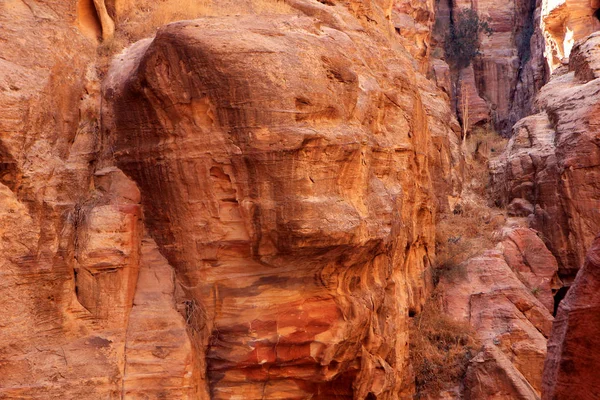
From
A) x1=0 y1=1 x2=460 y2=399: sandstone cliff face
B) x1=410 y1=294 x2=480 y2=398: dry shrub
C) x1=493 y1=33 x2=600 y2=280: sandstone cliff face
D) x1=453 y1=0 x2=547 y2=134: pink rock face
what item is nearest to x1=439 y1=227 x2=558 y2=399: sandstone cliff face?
x1=410 y1=294 x2=480 y2=398: dry shrub

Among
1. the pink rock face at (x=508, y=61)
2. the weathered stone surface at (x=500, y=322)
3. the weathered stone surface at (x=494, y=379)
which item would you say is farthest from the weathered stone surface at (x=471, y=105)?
the weathered stone surface at (x=494, y=379)

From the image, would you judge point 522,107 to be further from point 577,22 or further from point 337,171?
point 337,171

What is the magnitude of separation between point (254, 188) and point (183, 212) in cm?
96

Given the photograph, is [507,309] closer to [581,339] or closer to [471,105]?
[581,339]

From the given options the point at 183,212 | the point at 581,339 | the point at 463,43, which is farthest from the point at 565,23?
the point at 581,339

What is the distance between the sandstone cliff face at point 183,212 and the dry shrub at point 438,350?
424 centimetres

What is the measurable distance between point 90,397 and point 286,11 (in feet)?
21.9

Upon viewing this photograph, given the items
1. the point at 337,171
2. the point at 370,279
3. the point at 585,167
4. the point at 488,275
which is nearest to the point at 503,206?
the point at 585,167

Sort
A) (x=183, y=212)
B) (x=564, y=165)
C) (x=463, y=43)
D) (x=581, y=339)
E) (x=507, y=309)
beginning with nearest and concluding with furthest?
(x=581, y=339) → (x=183, y=212) → (x=507, y=309) → (x=564, y=165) → (x=463, y=43)

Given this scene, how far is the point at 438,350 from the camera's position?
1449 centimetres

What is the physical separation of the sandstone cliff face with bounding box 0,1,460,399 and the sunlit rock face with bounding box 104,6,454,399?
20 millimetres

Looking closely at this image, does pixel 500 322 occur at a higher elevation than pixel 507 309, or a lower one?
lower

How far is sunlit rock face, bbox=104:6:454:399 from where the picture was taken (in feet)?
28.7

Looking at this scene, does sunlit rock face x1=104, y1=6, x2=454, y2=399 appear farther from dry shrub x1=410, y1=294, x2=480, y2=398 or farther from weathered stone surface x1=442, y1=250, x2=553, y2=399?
dry shrub x1=410, y1=294, x2=480, y2=398
